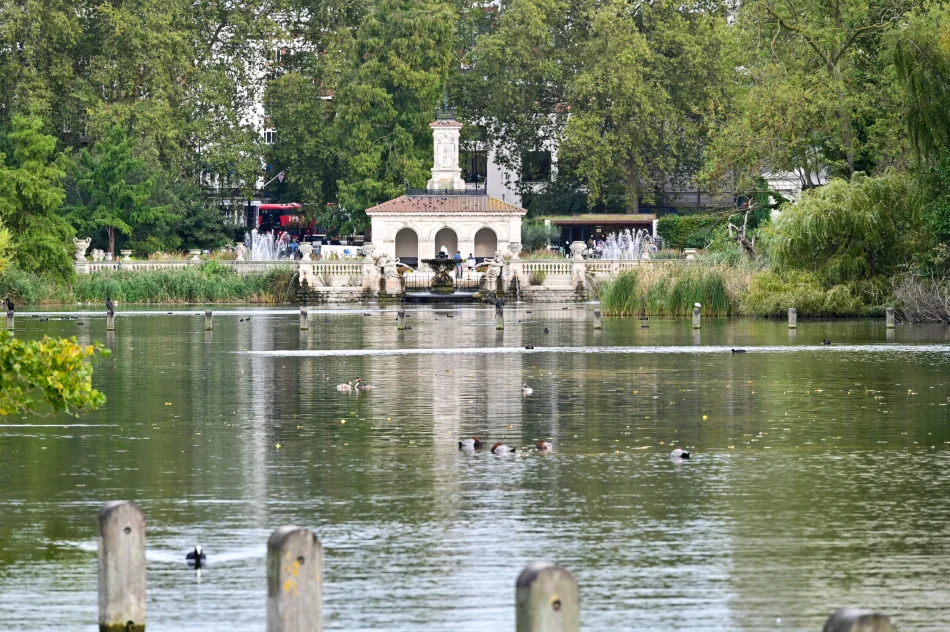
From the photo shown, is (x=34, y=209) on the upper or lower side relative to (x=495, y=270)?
upper

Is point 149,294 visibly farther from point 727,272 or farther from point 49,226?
point 727,272

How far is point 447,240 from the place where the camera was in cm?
8400

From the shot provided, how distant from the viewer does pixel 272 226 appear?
10419cm

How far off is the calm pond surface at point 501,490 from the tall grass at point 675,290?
1980 centimetres

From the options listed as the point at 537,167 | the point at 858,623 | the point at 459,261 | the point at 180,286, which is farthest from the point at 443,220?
the point at 858,623

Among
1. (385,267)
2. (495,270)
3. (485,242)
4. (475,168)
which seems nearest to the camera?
(385,267)

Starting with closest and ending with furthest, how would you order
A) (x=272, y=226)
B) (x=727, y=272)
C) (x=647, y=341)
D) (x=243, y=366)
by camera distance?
1. (x=243, y=366)
2. (x=647, y=341)
3. (x=727, y=272)
4. (x=272, y=226)

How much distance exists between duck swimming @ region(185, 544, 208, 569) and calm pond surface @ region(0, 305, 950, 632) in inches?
4.5

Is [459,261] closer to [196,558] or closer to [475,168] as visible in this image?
[475,168]

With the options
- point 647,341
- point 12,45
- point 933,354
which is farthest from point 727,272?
point 12,45

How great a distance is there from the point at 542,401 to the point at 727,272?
28543 millimetres

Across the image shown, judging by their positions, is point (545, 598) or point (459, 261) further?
point (459, 261)

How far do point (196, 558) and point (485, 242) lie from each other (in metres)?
70.7

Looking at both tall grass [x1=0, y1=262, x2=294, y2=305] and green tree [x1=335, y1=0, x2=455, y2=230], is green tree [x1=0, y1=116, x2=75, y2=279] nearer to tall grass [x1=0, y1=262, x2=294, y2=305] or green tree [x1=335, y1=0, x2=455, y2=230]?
tall grass [x1=0, y1=262, x2=294, y2=305]
